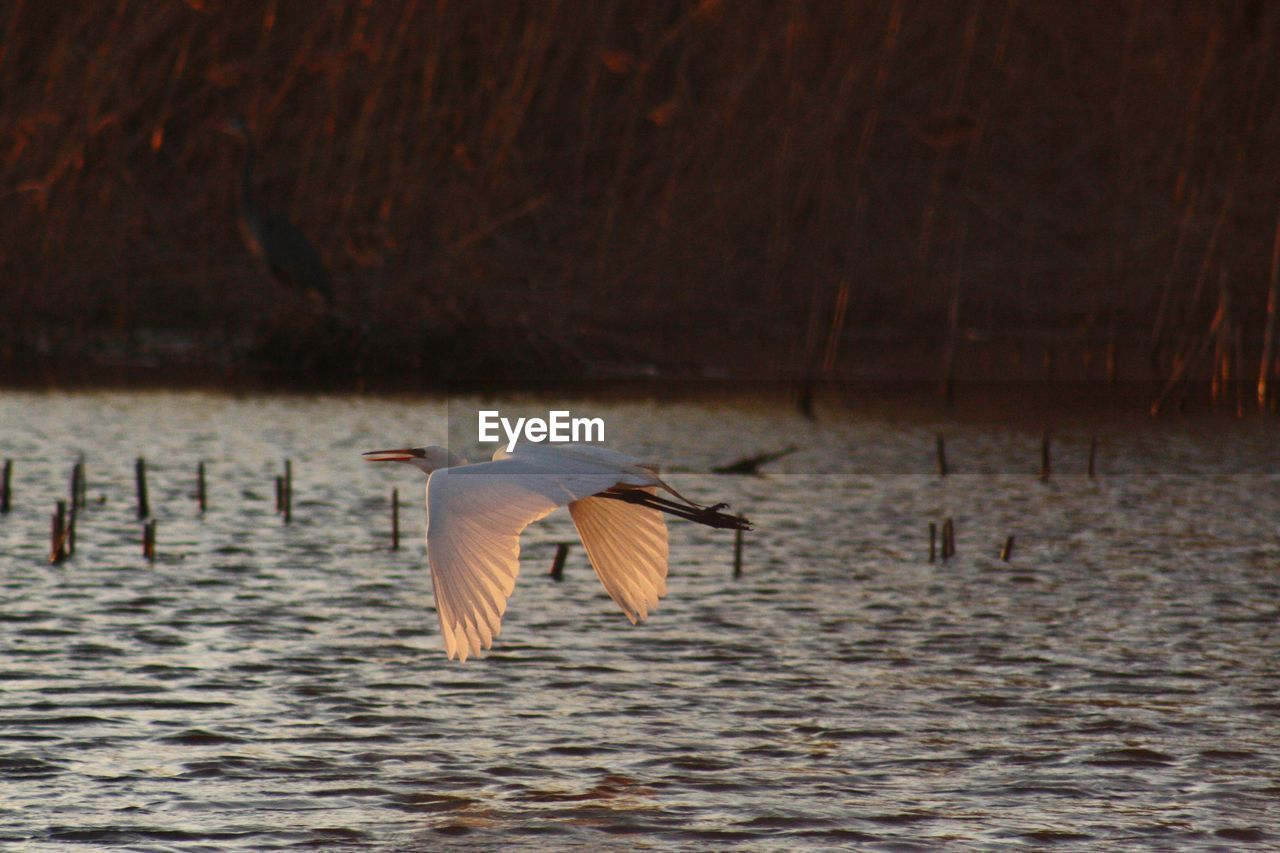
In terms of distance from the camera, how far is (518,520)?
4.89 metres

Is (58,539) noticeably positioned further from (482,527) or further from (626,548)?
(482,527)

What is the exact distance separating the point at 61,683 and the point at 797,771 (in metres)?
2.46

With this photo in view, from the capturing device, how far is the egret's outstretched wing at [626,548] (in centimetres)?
568

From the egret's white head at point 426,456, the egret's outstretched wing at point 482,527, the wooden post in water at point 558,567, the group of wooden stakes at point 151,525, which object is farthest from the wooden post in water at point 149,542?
the egret's outstretched wing at point 482,527

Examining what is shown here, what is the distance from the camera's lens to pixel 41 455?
447 inches

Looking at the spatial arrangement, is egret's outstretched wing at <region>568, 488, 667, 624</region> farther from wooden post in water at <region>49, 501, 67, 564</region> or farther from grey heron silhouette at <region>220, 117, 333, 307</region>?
grey heron silhouette at <region>220, 117, 333, 307</region>

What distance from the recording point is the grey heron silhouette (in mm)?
14734

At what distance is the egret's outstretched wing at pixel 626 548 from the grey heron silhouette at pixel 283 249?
9.30 meters

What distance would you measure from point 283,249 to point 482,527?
10304mm

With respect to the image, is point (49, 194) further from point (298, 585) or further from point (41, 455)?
point (298, 585)

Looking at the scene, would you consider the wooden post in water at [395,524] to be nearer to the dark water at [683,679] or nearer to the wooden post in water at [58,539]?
the dark water at [683,679]

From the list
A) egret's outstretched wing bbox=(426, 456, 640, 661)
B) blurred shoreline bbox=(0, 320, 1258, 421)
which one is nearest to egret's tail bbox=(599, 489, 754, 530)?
egret's outstretched wing bbox=(426, 456, 640, 661)

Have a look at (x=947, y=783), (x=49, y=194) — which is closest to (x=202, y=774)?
(x=947, y=783)

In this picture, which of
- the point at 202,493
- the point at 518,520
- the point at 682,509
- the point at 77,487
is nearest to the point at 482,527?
the point at 518,520
